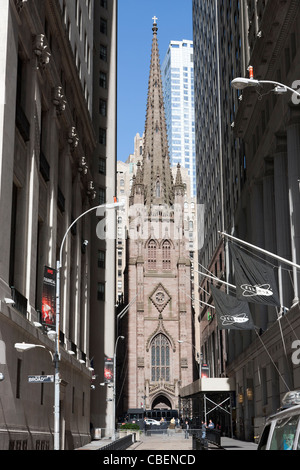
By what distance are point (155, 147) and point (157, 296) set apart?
119ft

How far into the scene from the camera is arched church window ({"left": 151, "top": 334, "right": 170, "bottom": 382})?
117m

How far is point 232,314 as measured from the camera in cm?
2783

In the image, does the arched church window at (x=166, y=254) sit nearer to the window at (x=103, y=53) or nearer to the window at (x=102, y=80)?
the window at (x=102, y=80)

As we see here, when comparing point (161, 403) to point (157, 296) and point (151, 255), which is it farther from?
point (151, 255)

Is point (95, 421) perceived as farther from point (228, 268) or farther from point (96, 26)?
point (96, 26)

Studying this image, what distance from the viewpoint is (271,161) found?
3828cm

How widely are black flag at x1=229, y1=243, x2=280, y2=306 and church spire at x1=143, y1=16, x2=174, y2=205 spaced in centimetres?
11166

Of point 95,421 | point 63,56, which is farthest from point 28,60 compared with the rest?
point 95,421

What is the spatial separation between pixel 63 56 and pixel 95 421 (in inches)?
1367

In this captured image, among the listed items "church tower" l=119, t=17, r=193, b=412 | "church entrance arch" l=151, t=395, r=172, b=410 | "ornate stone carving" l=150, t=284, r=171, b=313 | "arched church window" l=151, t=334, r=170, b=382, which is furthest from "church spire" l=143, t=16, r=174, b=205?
"church entrance arch" l=151, t=395, r=172, b=410

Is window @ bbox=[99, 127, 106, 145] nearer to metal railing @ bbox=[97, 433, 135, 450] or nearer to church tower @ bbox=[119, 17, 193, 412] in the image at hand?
metal railing @ bbox=[97, 433, 135, 450]

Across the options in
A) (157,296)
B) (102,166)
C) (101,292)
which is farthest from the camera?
(157,296)

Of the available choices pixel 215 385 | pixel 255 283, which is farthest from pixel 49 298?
pixel 215 385

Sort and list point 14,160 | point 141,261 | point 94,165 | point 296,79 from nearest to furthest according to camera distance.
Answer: point 14,160
point 296,79
point 94,165
point 141,261
